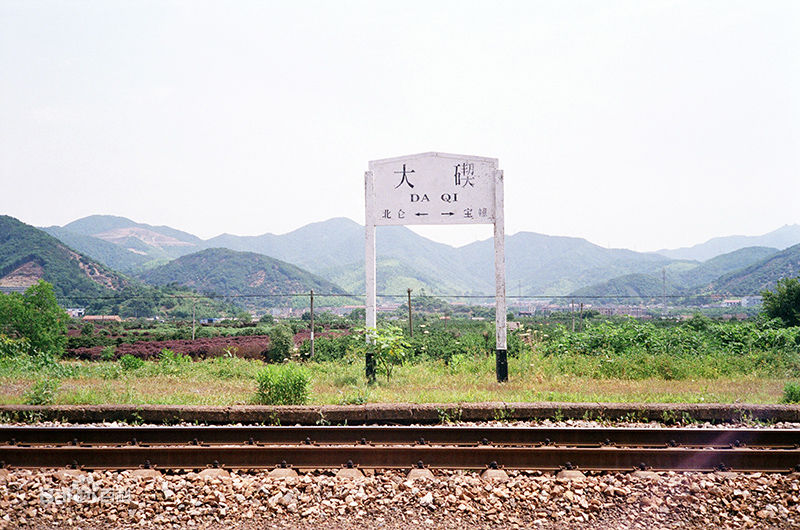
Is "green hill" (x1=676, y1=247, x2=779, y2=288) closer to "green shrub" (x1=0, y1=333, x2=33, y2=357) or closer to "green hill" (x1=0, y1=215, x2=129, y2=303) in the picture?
"green hill" (x1=0, y1=215, x2=129, y2=303)

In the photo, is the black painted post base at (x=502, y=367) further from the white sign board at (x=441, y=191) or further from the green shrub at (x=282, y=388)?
the green shrub at (x=282, y=388)

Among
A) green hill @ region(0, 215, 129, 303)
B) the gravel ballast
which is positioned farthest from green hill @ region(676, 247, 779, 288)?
the gravel ballast

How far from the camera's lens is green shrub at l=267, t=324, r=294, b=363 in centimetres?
1390

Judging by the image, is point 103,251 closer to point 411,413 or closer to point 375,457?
point 411,413

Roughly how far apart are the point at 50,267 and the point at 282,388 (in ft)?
214

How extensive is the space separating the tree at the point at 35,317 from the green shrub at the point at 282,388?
9.11m

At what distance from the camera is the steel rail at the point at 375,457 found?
15.8ft

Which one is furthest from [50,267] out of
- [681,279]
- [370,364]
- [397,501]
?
[681,279]

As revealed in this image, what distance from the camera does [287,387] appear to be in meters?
6.76

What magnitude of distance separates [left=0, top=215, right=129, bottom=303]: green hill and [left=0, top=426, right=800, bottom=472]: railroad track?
52291 millimetres

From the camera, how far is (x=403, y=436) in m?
5.58

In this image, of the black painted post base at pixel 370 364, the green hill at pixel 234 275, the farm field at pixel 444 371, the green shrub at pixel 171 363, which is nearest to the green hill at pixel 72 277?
the green hill at pixel 234 275

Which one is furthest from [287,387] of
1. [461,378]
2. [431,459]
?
[461,378]

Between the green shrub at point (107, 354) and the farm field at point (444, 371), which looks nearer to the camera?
the farm field at point (444, 371)
